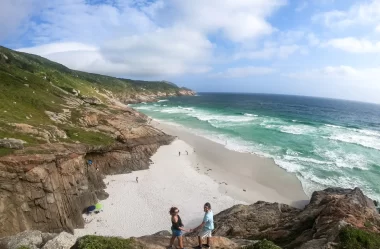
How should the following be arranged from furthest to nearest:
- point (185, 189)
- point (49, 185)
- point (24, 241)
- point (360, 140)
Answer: point (360, 140) → point (185, 189) → point (49, 185) → point (24, 241)

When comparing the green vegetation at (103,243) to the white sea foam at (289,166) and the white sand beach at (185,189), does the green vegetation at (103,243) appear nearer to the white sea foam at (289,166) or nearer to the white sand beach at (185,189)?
the white sand beach at (185,189)

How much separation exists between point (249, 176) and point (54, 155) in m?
27.3

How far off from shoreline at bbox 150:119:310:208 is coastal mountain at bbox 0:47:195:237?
10772 millimetres

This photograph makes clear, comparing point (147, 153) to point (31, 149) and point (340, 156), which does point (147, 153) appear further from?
point (340, 156)

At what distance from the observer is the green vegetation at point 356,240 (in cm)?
1158

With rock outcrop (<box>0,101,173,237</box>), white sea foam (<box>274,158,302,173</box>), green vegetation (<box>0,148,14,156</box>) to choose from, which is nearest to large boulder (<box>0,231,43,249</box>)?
rock outcrop (<box>0,101,173,237</box>)

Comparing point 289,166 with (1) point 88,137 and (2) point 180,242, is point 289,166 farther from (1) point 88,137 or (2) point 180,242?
(2) point 180,242

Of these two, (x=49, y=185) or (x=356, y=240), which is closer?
(x=356, y=240)

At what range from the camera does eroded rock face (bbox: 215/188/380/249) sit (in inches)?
539

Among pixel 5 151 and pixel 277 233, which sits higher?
pixel 5 151

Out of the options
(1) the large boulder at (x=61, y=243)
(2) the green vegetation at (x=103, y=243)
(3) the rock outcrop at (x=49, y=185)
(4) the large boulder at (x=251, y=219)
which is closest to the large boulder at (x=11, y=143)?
(3) the rock outcrop at (x=49, y=185)

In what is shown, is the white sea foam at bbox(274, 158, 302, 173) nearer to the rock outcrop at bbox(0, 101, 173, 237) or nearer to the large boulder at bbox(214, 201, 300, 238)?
the large boulder at bbox(214, 201, 300, 238)

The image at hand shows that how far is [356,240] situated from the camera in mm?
11773

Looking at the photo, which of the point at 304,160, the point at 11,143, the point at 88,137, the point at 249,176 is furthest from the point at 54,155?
the point at 304,160
